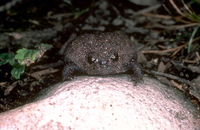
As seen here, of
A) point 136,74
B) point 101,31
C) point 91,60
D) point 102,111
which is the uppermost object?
point 101,31

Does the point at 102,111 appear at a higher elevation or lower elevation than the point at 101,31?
lower

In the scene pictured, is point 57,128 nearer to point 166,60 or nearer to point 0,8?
point 166,60

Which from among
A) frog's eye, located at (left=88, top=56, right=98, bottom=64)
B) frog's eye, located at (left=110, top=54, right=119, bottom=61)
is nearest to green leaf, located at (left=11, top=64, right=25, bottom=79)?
frog's eye, located at (left=88, top=56, right=98, bottom=64)

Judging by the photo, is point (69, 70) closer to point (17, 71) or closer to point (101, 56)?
point (101, 56)

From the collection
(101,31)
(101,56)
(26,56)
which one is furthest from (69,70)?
(101,31)

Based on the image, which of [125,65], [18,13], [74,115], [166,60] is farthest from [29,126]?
[18,13]

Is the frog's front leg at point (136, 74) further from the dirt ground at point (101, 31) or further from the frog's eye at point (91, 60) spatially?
the frog's eye at point (91, 60)

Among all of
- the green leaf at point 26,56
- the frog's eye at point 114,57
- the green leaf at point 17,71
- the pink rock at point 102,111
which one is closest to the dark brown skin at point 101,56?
the frog's eye at point 114,57
